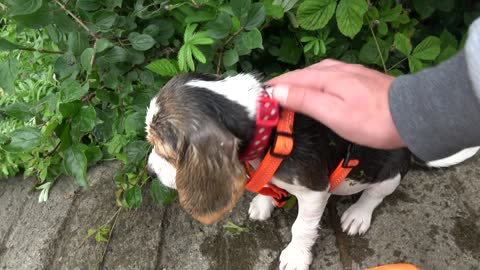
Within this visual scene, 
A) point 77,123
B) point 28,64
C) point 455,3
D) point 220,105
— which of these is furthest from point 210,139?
point 455,3

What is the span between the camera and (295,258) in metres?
2.08

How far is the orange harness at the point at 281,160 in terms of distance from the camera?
1.62 meters

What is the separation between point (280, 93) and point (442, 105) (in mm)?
509

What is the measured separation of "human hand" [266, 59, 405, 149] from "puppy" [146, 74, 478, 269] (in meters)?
0.21

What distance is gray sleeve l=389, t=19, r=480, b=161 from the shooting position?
115 centimetres

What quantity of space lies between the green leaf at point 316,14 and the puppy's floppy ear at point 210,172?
33.4 inches

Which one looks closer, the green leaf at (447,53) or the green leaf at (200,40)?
the green leaf at (200,40)

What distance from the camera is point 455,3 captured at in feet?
9.14

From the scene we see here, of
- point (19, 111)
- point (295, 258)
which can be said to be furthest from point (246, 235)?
point (19, 111)

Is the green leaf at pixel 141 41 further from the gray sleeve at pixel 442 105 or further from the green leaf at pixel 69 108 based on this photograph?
the gray sleeve at pixel 442 105

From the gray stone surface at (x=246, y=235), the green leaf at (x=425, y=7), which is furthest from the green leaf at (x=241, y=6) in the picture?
the green leaf at (x=425, y=7)

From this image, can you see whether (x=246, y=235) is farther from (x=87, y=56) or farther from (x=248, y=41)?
(x=87, y=56)

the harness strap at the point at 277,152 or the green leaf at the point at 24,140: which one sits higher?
the harness strap at the point at 277,152

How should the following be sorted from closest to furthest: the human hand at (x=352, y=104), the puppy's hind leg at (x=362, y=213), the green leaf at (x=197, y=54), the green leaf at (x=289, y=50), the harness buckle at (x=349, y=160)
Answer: the human hand at (x=352, y=104), the harness buckle at (x=349, y=160), the green leaf at (x=197, y=54), the puppy's hind leg at (x=362, y=213), the green leaf at (x=289, y=50)
